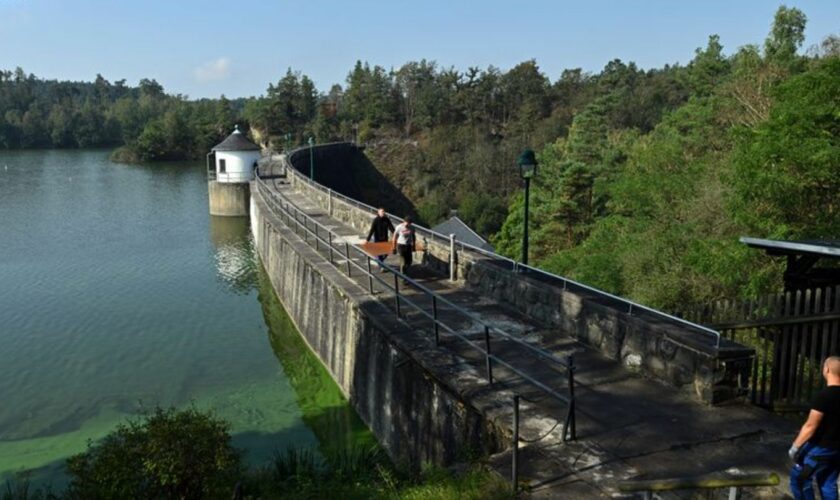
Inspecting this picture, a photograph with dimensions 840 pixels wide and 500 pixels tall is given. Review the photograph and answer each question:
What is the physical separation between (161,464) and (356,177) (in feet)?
213

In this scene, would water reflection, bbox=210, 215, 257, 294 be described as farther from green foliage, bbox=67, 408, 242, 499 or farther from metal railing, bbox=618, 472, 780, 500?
metal railing, bbox=618, 472, 780, 500

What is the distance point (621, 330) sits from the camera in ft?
27.3

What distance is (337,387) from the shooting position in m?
13.5

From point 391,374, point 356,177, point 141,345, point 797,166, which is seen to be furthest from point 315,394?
point 356,177

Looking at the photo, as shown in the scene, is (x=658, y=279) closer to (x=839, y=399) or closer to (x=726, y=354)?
(x=726, y=354)

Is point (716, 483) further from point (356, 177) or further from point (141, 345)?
point (356, 177)

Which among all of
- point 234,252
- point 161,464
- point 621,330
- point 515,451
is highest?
point 621,330

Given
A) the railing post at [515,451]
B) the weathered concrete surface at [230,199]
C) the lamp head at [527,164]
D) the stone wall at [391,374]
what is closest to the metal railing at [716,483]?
the railing post at [515,451]

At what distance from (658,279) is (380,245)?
6721 mm

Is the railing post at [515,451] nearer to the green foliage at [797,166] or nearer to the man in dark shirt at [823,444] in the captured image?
the man in dark shirt at [823,444]

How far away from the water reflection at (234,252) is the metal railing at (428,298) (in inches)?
106

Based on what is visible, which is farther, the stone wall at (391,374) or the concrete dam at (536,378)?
the stone wall at (391,374)

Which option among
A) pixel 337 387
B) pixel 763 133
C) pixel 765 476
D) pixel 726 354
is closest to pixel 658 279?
pixel 763 133

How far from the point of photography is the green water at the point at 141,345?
12.4 m
